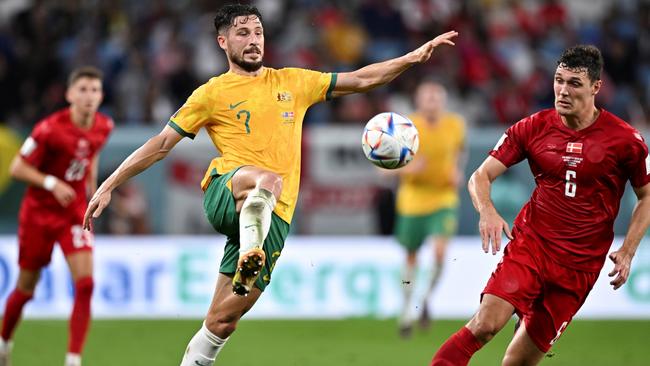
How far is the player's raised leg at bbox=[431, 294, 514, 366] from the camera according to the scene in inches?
242

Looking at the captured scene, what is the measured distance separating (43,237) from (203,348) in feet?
9.14

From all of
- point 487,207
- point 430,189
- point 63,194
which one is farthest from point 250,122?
point 430,189

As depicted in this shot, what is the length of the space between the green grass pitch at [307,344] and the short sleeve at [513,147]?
308 cm

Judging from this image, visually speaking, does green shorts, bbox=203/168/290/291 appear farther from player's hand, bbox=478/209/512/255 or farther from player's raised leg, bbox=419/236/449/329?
player's raised leg, bbox=419/236/449/329

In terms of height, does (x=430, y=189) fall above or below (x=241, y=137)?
below

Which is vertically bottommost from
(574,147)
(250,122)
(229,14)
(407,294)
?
(407,294)

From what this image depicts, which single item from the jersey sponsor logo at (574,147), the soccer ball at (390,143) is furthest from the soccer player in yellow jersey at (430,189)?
the jersey sponsor logo at (574,147)

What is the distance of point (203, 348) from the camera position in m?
6.52

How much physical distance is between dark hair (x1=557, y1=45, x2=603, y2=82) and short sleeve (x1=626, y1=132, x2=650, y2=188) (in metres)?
0.44

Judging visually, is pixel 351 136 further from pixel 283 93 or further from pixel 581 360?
pixel 283 93

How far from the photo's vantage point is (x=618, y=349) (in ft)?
33.4

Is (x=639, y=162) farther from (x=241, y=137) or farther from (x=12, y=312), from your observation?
(x=12, y=312)

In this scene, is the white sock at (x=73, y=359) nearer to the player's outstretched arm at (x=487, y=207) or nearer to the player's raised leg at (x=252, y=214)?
the player's raised leg at (x=252, y=214)

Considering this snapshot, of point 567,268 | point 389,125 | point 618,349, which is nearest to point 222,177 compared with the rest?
point 389,125
